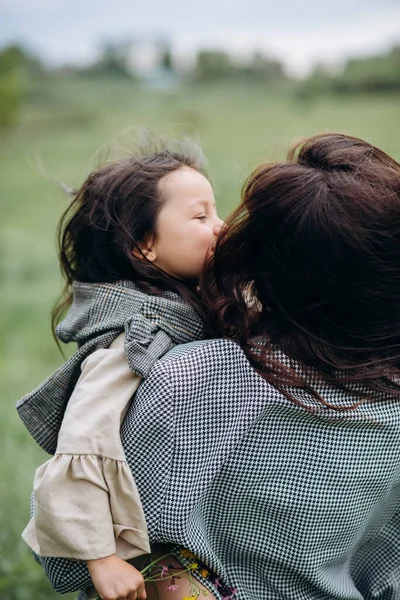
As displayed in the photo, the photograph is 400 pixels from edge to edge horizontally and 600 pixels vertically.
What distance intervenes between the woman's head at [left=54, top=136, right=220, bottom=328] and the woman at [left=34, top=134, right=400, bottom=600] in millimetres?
195

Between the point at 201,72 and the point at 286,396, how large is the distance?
92.1 ft

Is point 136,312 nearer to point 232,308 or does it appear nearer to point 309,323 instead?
point 232,308

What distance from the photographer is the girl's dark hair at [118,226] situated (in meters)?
1.92

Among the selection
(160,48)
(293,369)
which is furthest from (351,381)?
(160,48)

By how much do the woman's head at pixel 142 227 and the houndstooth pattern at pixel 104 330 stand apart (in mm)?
73

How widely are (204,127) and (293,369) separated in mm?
18123

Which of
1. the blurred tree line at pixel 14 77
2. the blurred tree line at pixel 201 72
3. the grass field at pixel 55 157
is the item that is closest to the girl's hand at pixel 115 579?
the grass field at pixel 55 157

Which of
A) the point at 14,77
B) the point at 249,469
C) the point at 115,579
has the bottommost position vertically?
the point at 14,77

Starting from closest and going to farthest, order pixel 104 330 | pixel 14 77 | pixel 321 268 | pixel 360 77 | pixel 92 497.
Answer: pixel 92 497 < pixel 321 268 < pixel 104 330 < pixel 360 77 < pixel 14 77

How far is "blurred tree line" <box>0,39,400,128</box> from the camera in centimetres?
1820

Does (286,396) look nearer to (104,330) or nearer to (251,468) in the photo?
(251,468)

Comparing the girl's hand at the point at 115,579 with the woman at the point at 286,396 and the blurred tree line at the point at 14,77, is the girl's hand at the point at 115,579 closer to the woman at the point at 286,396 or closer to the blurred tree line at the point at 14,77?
the woman at the point at 286,396

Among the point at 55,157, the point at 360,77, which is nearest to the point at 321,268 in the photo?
the point at 55,157

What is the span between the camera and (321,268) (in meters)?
1.67
